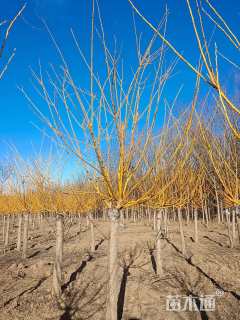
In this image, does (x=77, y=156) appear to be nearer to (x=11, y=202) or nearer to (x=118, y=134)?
(x=118, y=134)

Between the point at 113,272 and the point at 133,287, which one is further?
the point at 133,287

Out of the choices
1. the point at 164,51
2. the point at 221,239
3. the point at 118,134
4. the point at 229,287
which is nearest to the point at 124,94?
the point at 118,134

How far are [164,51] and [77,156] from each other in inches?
56.0

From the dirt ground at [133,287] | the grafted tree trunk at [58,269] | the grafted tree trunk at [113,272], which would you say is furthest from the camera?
the grafted tree trunk at [58,269]

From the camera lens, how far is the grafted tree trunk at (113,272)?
320 centimetres

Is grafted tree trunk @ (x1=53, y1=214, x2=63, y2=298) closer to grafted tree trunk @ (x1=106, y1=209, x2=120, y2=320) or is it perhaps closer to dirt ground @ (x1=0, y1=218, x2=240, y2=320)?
dirt ground @ (x1=0, y1=218, x2=240, y2=320)

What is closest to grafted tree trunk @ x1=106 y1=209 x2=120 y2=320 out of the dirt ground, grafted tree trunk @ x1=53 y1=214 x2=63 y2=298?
the dirt ground

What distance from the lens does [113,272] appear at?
326 cm

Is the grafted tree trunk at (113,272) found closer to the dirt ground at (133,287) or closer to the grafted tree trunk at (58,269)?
the dirt ground at (133,287)

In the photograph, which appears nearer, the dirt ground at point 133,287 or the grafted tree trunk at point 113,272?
the grafted tree trunk at point 113,272

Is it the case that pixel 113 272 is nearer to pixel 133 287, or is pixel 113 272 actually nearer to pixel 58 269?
pixel 58 269

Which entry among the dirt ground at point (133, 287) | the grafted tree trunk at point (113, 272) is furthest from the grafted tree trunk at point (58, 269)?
the grafted tree trunk at point (113, 272)

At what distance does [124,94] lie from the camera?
9.02 feet

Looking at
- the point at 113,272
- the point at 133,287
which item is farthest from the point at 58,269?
the point at 113,272
